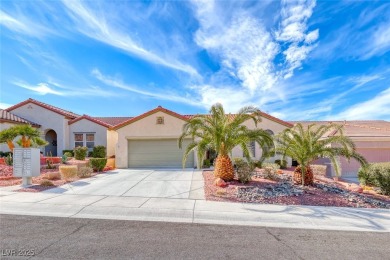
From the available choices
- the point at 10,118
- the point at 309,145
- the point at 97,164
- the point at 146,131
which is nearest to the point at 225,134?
the point at 309,145

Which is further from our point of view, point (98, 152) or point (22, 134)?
point (98, 152)

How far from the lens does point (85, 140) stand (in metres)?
24.2

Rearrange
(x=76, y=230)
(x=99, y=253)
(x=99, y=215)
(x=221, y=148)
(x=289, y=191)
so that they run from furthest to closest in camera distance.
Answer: (x=221, y=148)
(x=289, y=191)
(x=99, y=215)
(x=76, y=230)
(x=99, y=253)

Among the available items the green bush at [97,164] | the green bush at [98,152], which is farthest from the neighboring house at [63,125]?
the green bush at [97,164]

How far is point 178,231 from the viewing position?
590 cm

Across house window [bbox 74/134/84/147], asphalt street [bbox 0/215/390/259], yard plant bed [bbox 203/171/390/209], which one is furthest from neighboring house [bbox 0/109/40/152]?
yard plant bed [bbox 203/171/390/209]

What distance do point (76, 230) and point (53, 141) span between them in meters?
23.1

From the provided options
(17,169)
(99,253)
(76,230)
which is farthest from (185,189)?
(17,169)

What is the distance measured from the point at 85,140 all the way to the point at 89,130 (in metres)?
1.13

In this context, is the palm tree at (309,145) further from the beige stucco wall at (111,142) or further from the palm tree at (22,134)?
the beige stucco wall at (111,142)

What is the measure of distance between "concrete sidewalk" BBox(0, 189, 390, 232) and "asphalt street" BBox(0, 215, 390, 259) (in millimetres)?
477

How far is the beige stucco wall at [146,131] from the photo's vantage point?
18.6 m

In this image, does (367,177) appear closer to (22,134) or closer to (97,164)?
(97,164)

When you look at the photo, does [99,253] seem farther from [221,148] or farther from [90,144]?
[90,144]
